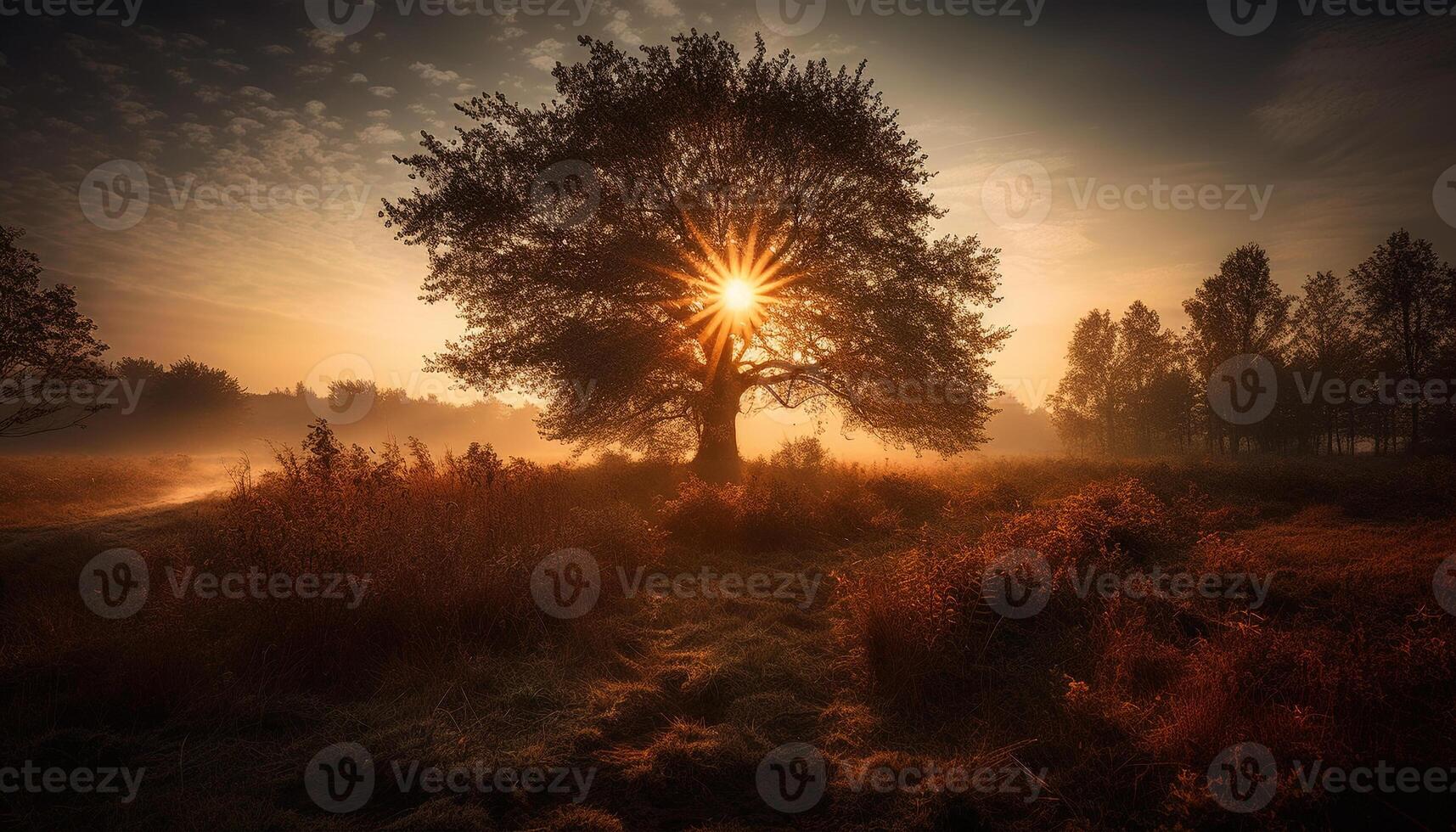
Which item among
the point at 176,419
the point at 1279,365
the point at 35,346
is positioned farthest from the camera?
the point at 176,419

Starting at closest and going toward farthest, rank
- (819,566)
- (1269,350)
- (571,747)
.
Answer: (571,747) < (819,566) < (1269,350)

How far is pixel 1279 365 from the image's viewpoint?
3566 centimetres

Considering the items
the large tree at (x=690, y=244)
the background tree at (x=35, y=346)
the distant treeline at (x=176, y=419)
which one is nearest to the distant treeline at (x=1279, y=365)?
the large tree at (x=690, y=244)

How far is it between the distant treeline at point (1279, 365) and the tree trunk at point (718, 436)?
3623cm

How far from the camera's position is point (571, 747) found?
3.93 m

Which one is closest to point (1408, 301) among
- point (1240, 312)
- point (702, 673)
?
point (1240, 312)

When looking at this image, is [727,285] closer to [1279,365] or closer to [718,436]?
[718,436]

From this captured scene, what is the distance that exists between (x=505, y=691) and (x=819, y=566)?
5.34 metres

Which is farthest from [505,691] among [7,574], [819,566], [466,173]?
[466,173]

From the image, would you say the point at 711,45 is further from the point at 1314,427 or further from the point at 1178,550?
the point at 1314,427

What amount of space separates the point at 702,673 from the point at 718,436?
35.9ft

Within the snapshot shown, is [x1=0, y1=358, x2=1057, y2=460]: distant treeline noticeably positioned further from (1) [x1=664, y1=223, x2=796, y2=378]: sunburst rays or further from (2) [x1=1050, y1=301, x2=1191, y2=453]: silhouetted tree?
(2) [x1=1050, y1=301, x2=1191, y2=453]: silhouetted tree

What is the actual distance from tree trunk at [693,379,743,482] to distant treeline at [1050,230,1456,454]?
3623cm

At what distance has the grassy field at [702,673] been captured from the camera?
10.9 ft
